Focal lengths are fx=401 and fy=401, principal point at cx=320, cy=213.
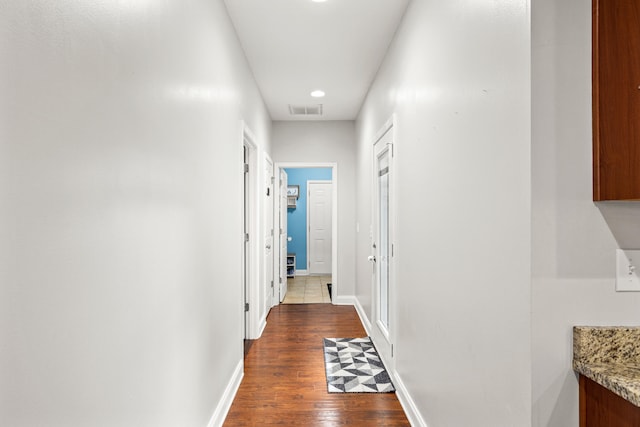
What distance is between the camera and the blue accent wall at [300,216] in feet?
28.0

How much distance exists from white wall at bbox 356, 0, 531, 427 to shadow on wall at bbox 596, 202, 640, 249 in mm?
241

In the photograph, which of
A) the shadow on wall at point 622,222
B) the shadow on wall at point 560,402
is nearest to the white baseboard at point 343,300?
the shadow on wall at point 560,402

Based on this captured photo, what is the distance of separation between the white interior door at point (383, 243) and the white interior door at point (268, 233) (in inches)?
55.8

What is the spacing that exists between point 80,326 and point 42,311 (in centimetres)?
16

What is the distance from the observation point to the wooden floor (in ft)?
8.27

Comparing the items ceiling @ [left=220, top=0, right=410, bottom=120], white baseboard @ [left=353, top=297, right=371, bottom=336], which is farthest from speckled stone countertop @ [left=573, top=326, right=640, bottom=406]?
white baseboard @ [left=353, top=297, right=371, bottom=336]

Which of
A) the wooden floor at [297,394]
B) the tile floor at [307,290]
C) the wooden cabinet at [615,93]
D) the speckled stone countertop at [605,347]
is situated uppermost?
the wooden cabinet at [615,93]

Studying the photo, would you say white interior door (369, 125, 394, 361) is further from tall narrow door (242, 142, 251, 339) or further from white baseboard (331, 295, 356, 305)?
white baseboard (331, 295, 356, 305)

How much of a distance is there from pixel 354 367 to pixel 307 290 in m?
3.45

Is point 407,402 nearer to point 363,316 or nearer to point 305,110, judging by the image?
point 363,316

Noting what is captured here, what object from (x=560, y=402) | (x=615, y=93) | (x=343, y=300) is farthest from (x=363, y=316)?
(x=615, y=93)

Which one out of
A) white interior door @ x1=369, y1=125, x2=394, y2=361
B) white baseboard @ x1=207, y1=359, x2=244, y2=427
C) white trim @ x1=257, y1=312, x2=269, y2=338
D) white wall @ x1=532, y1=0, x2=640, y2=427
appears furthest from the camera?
white trim @ x1=257, y1=312, x2=269, y2=338

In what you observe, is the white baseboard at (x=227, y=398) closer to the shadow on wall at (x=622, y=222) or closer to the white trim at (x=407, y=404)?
the white trim at (x=407, y=404)

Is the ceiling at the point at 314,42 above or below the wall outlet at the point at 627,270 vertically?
above
